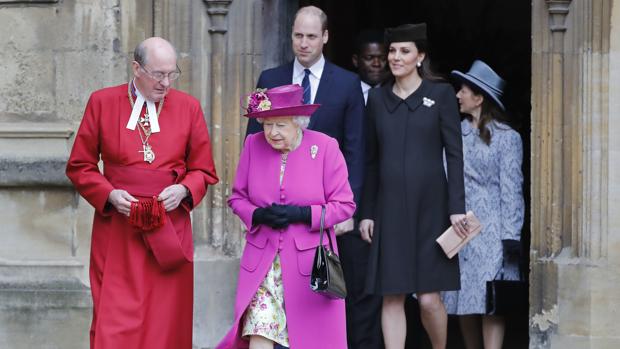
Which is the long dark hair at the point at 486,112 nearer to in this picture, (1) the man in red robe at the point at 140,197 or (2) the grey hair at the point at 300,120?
(2) the grey hair at the point at 300,120

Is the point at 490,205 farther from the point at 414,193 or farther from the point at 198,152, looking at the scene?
the point at 198,152

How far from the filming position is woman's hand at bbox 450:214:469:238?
9.38 meters

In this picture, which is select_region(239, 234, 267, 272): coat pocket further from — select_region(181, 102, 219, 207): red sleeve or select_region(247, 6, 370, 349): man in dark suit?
select_region(247, 6, 370, 349): man in dark suit

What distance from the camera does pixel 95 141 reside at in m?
8.62

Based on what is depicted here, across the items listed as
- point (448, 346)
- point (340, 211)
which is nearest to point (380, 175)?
point (340, 211)

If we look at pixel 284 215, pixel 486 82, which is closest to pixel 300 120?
pixel 284 215

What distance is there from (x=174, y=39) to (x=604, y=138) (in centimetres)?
283

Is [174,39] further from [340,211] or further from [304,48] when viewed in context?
[340,211]

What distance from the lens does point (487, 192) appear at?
10109mm

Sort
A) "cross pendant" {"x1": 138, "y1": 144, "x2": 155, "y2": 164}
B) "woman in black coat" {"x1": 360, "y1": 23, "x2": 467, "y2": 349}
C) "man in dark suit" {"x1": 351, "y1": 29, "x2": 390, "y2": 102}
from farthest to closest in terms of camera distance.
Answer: "man in dark suit" {"x1": 351, "y1": 29, "x2": 390, "y2": 102} < "woman in black coat" {"x1": 360, "y1": 23, "x2": 467, "y2": 349} < "cross pendant" {"x1": 138, "y1": 144, "x2": 155, "y2": 164}

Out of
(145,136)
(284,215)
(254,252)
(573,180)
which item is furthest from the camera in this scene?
(573,180)

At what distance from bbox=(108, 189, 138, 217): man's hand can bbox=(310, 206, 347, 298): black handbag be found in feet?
3.33

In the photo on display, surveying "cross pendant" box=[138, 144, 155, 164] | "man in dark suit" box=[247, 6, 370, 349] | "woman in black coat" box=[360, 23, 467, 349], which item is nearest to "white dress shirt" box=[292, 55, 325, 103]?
"man in dark suit" box=[247, 6, 370, 349]

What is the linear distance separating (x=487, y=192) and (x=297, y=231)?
2.07m
